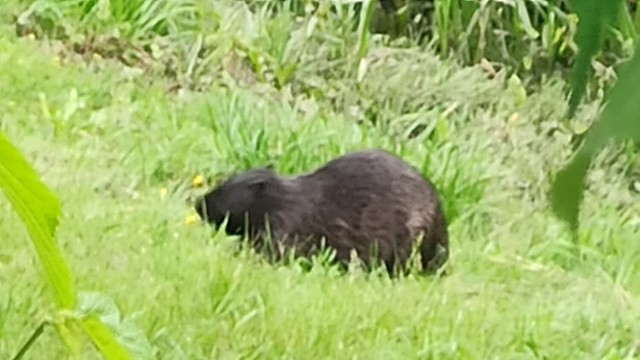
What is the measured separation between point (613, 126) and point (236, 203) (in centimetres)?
331

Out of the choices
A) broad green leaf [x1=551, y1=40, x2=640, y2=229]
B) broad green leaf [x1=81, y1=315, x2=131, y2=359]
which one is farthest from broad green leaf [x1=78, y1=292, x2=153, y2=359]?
broad green leaf [x1=551, y1=40, x2=640, y2=229]

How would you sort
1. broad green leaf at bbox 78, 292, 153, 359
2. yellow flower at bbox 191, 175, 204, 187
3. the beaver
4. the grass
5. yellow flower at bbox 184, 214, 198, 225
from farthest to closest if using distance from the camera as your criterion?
yellow flower at bbox 191, 175, 204, 187, the beaver, yellow flower at bbox 184, 214, 198, 225, the grass, broad green leaf at bbox 78, 292, 153, 359

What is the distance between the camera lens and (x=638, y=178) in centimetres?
459

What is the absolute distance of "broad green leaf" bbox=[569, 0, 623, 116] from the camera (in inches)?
12.0

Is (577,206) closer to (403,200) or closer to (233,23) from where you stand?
(403,200)

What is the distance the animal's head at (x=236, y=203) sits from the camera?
11.8 feet

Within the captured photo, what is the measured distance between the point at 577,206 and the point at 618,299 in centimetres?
311

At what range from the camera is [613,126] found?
29cm

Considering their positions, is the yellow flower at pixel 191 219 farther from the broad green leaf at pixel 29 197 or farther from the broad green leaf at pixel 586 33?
the broad green leaf at pixel 586 33

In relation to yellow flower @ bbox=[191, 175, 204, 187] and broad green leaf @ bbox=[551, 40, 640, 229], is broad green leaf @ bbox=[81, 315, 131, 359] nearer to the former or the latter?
broad green leaf @ bbox=[551, 40, 640, 229]

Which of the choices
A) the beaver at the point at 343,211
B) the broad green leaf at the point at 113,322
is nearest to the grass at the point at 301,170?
the beaver at the point at 343,211

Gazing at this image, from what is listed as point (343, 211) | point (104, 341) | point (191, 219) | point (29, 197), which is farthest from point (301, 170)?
point (29, 197)

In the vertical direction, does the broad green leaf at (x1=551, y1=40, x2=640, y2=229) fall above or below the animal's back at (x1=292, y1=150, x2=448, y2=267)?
above

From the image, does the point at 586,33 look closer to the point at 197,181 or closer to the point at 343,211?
the point at 343,211
